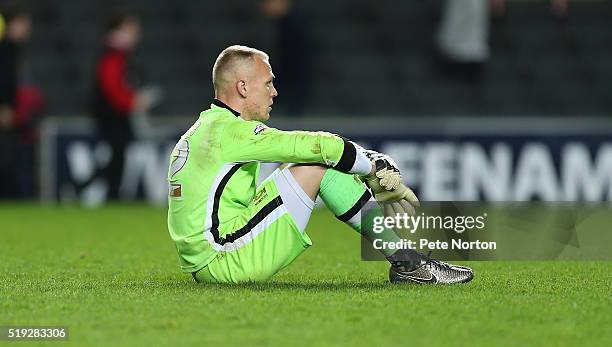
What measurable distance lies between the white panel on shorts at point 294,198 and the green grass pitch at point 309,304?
36 centimetres

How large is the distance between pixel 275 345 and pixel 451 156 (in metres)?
9.50

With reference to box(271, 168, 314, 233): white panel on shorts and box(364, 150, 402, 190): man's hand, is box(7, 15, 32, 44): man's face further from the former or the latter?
box(364, 150, 402, 190): man's hand

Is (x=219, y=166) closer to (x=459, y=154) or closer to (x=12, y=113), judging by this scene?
(x=459, y=154)

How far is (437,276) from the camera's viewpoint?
655 cm

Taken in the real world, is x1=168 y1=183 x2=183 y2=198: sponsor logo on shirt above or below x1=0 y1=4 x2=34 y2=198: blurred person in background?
above

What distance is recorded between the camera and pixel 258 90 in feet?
21.3

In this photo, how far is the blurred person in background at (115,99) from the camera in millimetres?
13625

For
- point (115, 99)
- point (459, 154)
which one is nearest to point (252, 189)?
point (115, 99)

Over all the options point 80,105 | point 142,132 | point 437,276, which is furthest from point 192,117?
point 437,276

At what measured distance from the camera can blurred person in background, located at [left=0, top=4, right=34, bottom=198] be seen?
1419 centimetres

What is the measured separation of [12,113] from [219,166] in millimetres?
8477

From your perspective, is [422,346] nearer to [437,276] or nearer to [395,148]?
[437,276]

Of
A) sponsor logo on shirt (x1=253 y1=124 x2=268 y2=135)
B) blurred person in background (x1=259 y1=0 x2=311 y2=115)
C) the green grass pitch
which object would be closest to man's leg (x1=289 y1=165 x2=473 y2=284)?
the green grass pitch

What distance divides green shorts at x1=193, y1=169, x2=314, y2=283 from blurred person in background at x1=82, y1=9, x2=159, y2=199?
7.42 meters
